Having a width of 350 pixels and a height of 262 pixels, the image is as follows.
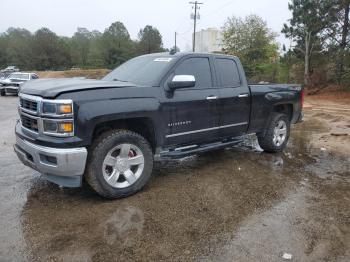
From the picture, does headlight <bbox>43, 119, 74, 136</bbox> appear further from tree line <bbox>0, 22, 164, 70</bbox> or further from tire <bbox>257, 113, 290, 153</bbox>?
tree line <bbox>0, 22, 164, 70</bbox>

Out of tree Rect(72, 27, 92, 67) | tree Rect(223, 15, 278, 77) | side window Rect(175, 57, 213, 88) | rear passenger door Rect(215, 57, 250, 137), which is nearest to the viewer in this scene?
side window Rect(175, 57, 213, 88)

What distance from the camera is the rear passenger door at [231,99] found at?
229 inches

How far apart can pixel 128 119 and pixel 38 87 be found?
1171 mm

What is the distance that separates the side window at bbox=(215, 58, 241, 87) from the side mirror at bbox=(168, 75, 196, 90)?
3.82 ft

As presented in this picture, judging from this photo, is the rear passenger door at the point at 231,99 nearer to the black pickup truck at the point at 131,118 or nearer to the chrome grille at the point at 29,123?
the black pickup truck at the point at 131,118

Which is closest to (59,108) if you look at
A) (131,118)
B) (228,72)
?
(131,118)

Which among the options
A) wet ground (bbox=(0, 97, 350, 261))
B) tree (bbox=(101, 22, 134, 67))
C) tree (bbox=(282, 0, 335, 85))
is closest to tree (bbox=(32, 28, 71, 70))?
tree (bbox=(101, 22, 134, 67))

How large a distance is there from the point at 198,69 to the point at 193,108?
0.69 metres

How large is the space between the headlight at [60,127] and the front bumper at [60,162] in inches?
7.1

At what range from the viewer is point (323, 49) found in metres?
22.3

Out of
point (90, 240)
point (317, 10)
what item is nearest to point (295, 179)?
point (90, 240)

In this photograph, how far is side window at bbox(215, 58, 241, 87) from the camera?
592 cm

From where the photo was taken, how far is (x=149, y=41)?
63312 millimetres

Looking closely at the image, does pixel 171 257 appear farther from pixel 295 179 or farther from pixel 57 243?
pixel 295 179
